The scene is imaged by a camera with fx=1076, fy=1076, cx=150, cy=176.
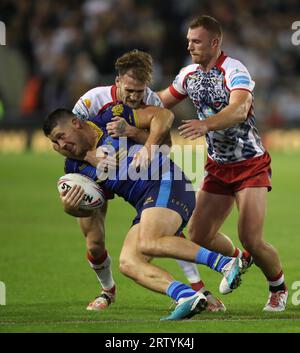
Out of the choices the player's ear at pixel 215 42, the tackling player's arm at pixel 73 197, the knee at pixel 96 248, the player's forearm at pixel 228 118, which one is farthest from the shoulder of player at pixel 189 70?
the knee at pixel 96 248

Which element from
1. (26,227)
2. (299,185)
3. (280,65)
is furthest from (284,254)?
(280,65)

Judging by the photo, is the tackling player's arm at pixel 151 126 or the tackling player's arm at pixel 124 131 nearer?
the tackling player's arm at pixel 151 126

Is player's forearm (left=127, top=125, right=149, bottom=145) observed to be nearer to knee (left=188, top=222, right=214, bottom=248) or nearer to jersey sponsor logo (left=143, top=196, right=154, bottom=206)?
Answer: jersey sponsor logo (left=143, top=196, right=154, bottom=206)

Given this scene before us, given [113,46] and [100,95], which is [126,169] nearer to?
[100,95]

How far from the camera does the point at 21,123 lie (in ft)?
82.0

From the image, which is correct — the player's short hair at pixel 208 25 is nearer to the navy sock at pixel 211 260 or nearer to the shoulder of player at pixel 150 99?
the shoulder of player at pixel 150 99

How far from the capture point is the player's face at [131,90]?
8672mm

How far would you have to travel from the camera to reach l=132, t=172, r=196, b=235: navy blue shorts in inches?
333

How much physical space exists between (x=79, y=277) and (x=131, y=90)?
2.94m

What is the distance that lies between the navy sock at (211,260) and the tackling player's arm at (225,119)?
0.88 metres

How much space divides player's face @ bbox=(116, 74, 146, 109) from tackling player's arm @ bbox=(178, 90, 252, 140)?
651 mm

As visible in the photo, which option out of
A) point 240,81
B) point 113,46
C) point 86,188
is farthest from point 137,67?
point 113,46

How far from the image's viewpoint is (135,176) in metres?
8.70
